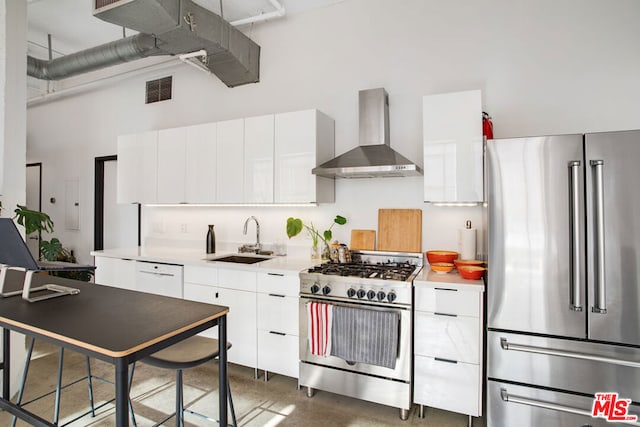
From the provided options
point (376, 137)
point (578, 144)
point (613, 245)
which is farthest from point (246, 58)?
point (613, 245)

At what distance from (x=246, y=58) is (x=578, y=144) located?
9.94 feet

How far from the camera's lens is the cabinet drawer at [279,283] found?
2781 mm

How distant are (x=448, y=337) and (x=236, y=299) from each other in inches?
67.8

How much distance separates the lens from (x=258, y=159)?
11.1 feet

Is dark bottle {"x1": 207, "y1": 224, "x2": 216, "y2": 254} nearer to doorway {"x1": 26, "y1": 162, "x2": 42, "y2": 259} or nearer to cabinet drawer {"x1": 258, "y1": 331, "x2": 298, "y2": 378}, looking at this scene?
cabinet drawer {"x1": 258, "y1": 331, "x2": 298, "y2": 378}

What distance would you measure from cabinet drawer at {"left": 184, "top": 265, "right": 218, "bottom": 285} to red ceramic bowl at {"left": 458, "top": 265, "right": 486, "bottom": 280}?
2.05m

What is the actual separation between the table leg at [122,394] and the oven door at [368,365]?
156cm

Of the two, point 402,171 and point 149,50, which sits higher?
point 149,50

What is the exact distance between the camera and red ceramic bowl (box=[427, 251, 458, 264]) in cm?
280

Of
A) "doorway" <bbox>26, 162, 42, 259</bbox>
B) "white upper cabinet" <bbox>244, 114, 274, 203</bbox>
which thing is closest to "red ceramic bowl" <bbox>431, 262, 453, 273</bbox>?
"white upper cabinet" <bbox>244, 114, 274, 203</bbox>

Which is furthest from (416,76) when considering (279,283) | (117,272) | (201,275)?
(117,272)

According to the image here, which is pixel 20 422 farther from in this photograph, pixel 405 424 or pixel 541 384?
pixel 541 384

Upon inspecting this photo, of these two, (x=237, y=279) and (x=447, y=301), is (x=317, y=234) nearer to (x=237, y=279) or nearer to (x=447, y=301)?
(x=237, y=279)

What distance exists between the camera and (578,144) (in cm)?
200
